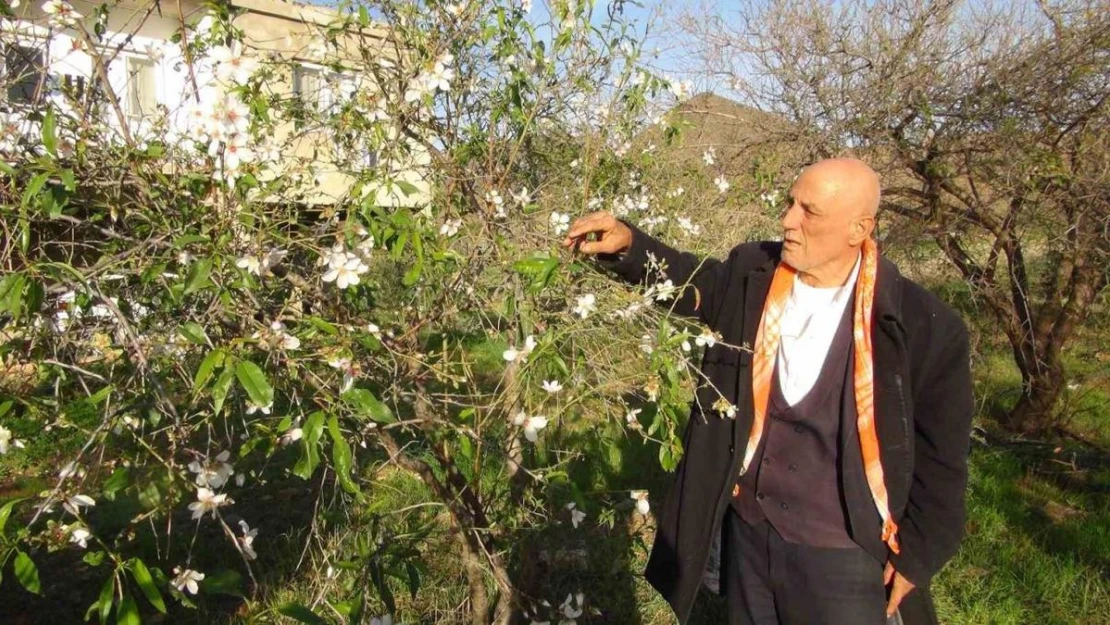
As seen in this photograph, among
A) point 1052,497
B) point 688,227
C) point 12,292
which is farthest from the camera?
point 1052,497

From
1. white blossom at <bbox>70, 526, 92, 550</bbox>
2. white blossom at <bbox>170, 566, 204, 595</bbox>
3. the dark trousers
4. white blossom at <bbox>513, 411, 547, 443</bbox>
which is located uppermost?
white blossom at <bbox>513, 411, 547, 443</bbox>

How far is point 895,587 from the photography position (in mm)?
2197

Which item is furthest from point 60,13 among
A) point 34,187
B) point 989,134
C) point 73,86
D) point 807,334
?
point 989,134

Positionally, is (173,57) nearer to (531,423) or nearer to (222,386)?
(222,386)

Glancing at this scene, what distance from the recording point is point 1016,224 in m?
4.84

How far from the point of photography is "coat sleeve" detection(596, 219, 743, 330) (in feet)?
7.35

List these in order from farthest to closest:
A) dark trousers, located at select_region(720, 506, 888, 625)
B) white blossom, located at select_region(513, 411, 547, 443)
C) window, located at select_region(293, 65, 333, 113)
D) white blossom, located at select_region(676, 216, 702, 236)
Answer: white blossom, located at select_region(676, 216, 702, 236) < window, located at select_region(293, 65, 333, 113) < dark trousers, located at select_region(720, 506, 888, 625) < white blossom, located at select_region(513, 411, 547, 443)

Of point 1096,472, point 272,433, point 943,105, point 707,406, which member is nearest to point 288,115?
point 272,433

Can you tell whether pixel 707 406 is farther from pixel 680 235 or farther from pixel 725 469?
pixel 680 235

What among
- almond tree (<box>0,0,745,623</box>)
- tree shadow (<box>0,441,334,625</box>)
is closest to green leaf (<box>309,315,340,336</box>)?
almond tree (<box>0,0,745,623</box>)

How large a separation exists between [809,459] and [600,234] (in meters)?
0.83

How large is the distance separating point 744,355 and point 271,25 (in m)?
11.3

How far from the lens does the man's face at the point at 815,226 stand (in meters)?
2.11

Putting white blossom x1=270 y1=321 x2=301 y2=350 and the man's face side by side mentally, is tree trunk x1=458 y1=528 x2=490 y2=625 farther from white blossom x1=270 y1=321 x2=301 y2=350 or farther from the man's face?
the man's face
